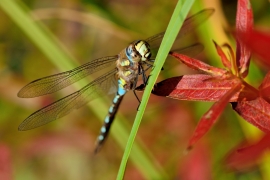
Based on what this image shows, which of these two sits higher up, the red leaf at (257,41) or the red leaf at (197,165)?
the red leaf at (257,41)

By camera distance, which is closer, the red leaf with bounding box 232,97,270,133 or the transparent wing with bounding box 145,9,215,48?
the red leaf with bounding box 232,97,270,133

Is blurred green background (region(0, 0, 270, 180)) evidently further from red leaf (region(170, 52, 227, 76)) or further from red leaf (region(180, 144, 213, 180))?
red leaf (region(170, 52, 227, 76))

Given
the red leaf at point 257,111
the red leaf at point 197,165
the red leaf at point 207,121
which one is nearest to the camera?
the red leaf at point 207,121

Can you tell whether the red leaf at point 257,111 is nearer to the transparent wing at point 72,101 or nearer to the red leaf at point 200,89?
the red leaf at point 200,89

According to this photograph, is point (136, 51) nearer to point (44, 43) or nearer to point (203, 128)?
point (44, 43)

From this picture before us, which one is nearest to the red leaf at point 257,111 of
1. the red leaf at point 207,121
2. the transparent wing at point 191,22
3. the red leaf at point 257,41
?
the red leaf at point 207,121

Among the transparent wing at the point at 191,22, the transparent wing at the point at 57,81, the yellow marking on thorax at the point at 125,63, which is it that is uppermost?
the transparent wing at the point at 57,81

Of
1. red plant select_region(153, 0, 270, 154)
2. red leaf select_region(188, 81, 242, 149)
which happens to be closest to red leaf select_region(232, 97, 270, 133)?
red plant select_region(153, 0, 270, 154)
